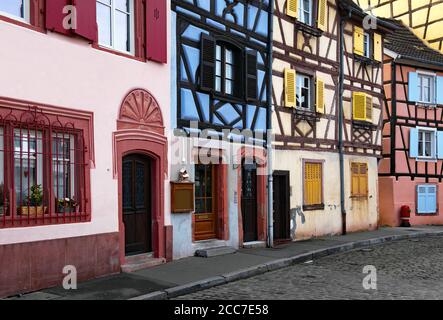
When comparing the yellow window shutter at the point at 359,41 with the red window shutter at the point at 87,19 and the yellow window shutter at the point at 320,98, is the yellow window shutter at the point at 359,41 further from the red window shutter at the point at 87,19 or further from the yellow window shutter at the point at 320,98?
the red window shutter at the point at 87,19

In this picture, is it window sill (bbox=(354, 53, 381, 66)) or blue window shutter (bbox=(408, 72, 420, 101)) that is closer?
window sill (bbox=(354, 53, 381, 66))

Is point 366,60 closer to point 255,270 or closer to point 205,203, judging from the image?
point 205,203

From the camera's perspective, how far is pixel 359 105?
1767 cm

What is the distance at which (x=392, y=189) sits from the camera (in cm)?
2078

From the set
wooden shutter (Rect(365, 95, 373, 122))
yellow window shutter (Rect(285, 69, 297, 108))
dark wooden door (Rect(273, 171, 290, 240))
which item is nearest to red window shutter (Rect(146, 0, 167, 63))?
yellow window shutter (Rect(285, 69, 297, 108))

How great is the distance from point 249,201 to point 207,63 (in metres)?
3.88

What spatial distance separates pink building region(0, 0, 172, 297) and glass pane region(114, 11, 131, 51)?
0.02 m

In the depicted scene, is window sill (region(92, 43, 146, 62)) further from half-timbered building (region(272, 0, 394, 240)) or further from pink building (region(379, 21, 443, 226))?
pink building (region(379, 21, 443, 226))

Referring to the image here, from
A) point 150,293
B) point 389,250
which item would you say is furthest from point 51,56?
point 389,250

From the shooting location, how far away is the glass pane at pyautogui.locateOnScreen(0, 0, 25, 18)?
24.2ft

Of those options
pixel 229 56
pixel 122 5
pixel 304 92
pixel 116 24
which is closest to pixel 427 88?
pixel 304 92

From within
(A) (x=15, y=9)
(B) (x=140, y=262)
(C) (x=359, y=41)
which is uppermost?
(C) (x=359, y=41)

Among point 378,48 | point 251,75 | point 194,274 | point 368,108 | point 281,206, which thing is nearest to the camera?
point 194,274
